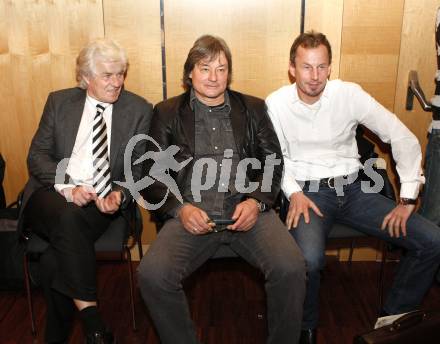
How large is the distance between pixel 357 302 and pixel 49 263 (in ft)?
5.63

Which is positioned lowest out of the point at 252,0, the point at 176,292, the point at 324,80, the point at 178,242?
the point at 176,292

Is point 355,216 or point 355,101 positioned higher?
point 355,101

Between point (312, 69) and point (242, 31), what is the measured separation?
63 centimetres

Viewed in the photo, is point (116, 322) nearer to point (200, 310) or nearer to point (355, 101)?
point (200, 310)

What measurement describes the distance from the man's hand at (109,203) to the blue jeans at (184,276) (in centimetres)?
34

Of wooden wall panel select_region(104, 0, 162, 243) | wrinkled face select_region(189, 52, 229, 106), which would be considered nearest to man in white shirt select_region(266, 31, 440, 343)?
wrinkled face select_region(189, 52, 229, 106)

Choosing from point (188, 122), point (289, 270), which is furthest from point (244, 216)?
point (188, 122)

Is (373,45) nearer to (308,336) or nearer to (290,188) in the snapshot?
(290,188)

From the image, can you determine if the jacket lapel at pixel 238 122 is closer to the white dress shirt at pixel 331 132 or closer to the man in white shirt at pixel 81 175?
the white dress shirt at pixel 331 132

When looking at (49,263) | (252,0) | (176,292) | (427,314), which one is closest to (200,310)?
(176,292)

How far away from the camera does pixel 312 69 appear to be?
2484 millimetres

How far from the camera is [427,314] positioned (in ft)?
6.25

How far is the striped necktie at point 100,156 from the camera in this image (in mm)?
2633

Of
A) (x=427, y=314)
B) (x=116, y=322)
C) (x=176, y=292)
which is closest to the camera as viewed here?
(x=427, y=314)
